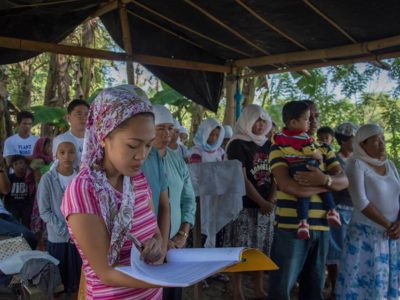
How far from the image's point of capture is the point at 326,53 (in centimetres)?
418

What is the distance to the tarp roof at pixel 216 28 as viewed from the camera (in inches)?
130

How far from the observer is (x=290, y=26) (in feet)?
12.3

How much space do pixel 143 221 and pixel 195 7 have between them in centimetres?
266

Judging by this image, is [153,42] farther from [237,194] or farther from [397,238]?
[397,238]

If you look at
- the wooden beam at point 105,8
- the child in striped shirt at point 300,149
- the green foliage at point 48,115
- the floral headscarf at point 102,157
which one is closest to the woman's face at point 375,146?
the child in striped shirt at point 300,149

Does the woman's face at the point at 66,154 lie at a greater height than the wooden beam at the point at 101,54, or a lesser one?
lesser

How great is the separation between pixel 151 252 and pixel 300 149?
1753 mm

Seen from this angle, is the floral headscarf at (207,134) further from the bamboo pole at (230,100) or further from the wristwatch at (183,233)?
the wristwatch at (183,233)

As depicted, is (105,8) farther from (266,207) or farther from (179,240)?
(179,240)

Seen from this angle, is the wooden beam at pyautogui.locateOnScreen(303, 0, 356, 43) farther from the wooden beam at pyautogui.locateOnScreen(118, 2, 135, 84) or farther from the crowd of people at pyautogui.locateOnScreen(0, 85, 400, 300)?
the wooden beam at pyautogui.locateOnScreen(118, 2, 135, 84)

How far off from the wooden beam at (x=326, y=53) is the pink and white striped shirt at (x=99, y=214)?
9.59ft

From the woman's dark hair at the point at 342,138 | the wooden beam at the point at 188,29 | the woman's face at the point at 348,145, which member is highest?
the wooden beam at the point at 188,29

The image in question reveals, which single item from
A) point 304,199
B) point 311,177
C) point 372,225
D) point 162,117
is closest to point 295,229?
point 304,199

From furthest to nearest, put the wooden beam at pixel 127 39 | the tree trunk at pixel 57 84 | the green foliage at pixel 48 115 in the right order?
the tree trunk at pixel 57 84 → the green foliage at pixel 48 115 → the wooden beam at pixel 127 39
